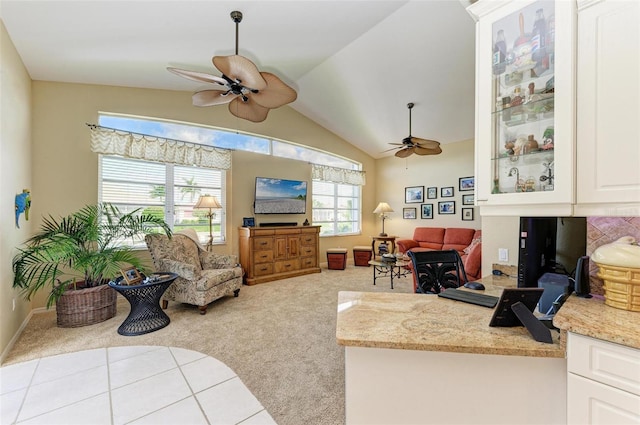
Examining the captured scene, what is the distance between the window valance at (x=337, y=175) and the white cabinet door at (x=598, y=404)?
5676mm

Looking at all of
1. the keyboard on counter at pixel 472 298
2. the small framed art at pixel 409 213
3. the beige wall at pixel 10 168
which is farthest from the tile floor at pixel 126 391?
the small framed art at pixel 409 213

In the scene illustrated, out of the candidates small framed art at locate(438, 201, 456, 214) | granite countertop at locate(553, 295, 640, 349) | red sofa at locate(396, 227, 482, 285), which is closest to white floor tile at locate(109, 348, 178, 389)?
granite countertop at locate(553, 295, 640, 349)

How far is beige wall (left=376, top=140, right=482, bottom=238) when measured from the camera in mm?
6371

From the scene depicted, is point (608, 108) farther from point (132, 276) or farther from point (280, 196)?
point (280, 196)

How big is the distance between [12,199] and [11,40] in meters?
1.54

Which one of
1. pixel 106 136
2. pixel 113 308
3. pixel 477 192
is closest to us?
pixel 477 192

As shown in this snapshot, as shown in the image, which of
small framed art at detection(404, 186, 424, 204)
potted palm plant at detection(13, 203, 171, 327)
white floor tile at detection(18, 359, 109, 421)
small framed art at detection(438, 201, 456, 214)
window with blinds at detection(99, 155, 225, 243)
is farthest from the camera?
small framed art at detection(404, 186, 424, 204)

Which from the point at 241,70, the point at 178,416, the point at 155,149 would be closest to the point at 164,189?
the point at 155,149

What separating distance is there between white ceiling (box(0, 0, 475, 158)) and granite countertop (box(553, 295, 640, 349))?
5.28ft

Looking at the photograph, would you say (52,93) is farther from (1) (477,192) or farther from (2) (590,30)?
(2) (590,30)

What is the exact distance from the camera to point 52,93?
3.55 meters

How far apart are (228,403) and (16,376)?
5.78 ft

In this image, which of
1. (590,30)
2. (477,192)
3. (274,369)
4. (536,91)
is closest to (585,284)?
(477,192)

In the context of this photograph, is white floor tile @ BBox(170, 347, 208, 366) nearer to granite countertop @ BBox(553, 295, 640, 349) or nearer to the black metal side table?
the black metal side table
